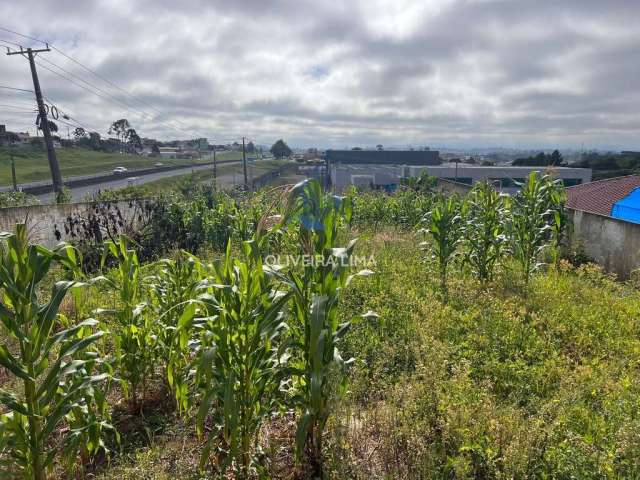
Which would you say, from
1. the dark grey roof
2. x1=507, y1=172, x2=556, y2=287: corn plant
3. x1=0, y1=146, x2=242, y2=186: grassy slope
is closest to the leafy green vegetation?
x1=507, y1=172, x2=556, y2=287: corn plant

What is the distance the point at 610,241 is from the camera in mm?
7000

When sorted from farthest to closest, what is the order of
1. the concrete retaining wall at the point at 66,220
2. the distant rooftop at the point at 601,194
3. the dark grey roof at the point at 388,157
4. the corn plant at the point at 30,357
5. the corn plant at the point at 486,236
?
1. the dark grey roof at the point at 388,157
2. the distant rooftop at the point at 601,194
3. the concrete retaining wall at the point at 66,220
4. the corn plant at the point at 486,236
5. the corn plant at the point at 30,357

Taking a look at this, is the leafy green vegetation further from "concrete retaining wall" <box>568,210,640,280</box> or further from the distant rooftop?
the distant rooftop

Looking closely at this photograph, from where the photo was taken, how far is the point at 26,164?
45.1 m

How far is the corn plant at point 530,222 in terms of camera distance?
215 inches

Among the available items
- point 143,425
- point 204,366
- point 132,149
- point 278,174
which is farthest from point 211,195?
point 132,149

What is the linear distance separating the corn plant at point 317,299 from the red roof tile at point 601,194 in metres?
11.8

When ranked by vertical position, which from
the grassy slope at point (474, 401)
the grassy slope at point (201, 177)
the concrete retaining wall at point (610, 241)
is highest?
the grassy slope at point (201, 177)

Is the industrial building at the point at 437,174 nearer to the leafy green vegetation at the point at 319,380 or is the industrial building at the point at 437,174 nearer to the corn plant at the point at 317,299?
the leafy green vegetation at the point at 319,380

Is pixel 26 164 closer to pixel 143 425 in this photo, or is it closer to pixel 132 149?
pixel 132 149

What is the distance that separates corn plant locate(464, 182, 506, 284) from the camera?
224 inches

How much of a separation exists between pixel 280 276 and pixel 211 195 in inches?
379

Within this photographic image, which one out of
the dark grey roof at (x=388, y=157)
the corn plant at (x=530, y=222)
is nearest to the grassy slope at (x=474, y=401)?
the corn plant at (x=530, y=222)

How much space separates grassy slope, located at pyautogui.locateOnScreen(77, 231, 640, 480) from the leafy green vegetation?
0.04 ft
